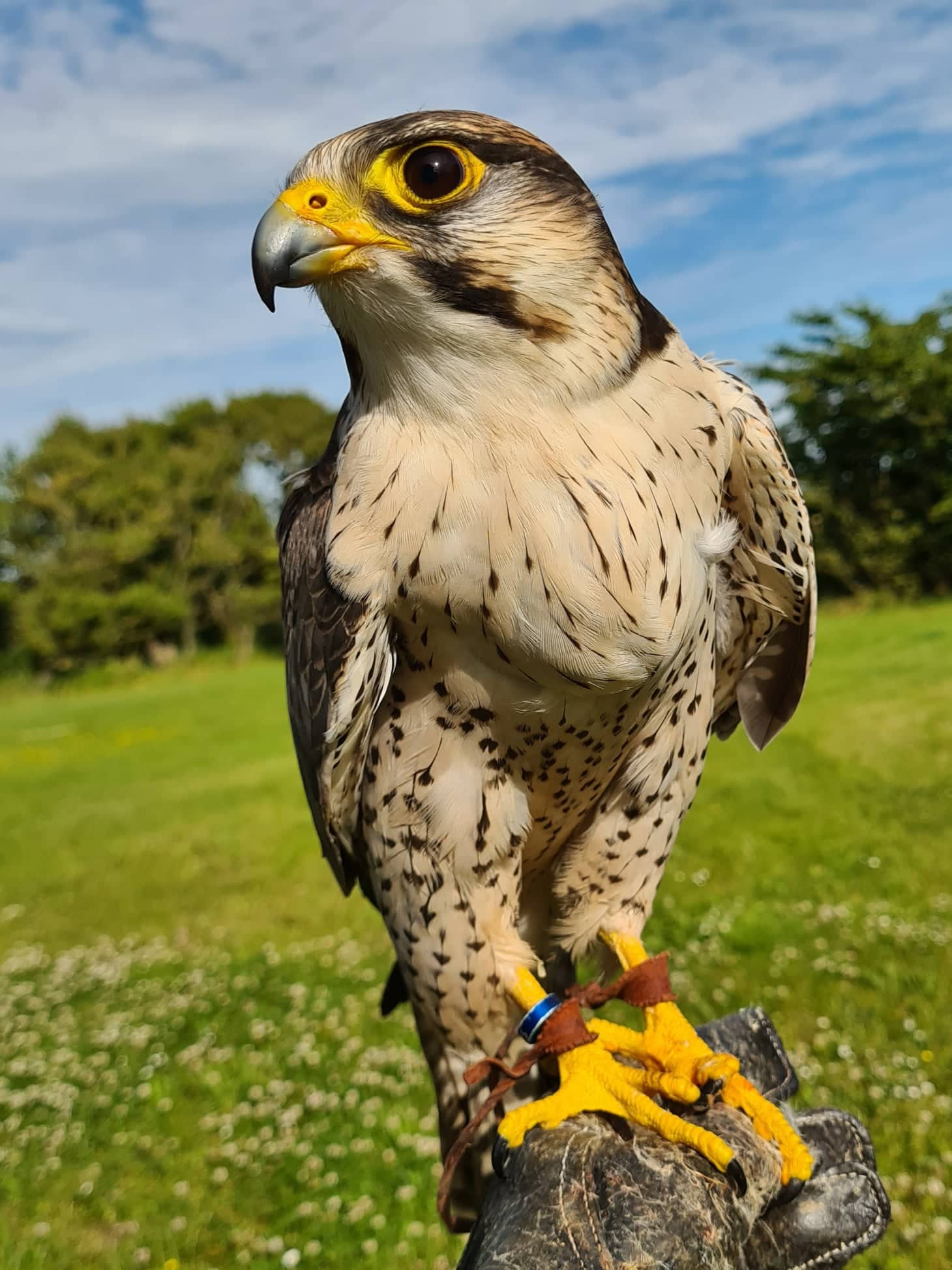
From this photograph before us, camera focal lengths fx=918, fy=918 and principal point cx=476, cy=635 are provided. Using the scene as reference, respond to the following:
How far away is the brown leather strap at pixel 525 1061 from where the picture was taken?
6.78 ft

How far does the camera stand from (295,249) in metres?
1.71

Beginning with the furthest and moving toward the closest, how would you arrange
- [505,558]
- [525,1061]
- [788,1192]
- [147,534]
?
[147,534]
[525,1061]
[788,1192]
[505,558]

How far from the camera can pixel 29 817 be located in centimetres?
1216

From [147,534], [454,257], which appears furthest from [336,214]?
[147,534]

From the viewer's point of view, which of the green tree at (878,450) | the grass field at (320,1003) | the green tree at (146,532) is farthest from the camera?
the green tree at (146,532)

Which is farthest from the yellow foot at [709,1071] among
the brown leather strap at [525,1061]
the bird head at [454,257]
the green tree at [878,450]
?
the green tree at [878,450]

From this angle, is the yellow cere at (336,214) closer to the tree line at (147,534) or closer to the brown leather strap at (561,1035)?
the brown leather strap at (561,1035)

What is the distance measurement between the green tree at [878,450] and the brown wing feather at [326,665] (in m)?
19.2

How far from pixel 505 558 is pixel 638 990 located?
44.6 inches

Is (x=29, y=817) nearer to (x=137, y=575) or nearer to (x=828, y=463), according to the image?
(x=828, y=463)

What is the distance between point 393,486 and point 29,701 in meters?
34.7

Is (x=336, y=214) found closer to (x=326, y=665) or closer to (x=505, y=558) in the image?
(x=505, y=558)

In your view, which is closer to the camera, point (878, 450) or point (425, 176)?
point (425, 176)

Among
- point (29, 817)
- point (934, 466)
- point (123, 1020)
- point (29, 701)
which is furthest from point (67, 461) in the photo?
point (123, 1020)
